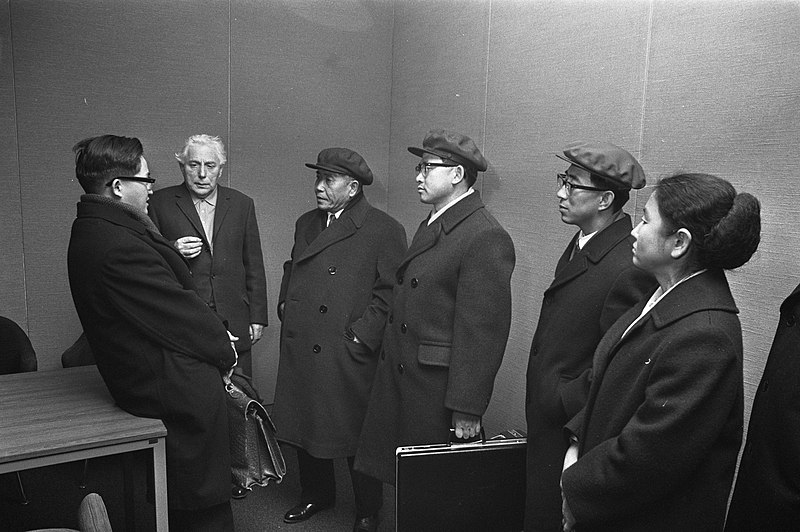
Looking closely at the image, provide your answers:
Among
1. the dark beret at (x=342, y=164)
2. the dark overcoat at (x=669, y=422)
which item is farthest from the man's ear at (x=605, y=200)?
the dark beret at (x=342, y=164)

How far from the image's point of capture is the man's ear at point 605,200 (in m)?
2.31

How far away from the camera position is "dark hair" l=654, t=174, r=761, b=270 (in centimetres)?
164

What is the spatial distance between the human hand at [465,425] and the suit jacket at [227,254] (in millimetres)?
1493

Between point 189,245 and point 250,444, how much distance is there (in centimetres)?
125

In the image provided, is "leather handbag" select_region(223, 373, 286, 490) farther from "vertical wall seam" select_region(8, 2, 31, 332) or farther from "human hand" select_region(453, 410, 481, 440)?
"vertical wall seam" select_region(8, 2, 31, 332)

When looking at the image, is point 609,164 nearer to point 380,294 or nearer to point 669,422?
point 669,422

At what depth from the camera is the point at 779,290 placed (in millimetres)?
2285

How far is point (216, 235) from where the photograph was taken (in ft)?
11.9

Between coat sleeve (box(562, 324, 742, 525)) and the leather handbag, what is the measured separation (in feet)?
4.38

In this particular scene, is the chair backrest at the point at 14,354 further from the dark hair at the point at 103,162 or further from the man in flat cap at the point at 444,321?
Answer: the man in flat cap at the point at 444,321

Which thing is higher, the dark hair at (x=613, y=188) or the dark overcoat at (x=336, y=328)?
the dark hair at (x=613, y=188)

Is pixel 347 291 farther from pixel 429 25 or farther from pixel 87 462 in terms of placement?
pixel 429 25

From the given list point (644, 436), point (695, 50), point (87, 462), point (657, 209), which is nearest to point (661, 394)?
point (644, 436)

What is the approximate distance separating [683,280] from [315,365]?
1946 mm
